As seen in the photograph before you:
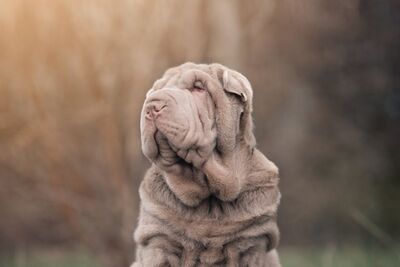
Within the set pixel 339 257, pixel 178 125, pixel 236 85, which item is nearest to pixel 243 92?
pixel 236 85

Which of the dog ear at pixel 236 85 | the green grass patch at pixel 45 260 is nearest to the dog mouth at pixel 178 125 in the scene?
the dog ear at pixel 236 85

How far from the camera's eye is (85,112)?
5773 mm

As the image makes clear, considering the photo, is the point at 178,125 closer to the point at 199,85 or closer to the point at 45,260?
the point at 199,85

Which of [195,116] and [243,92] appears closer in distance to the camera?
[195,116]

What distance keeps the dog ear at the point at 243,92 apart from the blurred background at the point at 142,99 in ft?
7.35

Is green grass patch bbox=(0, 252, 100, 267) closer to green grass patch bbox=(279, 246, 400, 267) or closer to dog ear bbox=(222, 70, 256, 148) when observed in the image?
green grass patch bbox=(279, 246, 400, 267)

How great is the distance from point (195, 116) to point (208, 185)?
0.33 m

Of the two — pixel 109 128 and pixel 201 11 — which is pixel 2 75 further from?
pixel 201 11

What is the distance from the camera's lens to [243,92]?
120 inches

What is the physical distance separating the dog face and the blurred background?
233cm

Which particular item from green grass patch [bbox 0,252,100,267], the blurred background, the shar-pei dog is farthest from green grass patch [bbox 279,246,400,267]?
the shar-pei dog

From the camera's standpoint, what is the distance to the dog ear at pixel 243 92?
302 cm

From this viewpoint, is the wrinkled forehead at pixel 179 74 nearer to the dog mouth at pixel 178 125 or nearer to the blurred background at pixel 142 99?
the dog mouth at pixel 178 125

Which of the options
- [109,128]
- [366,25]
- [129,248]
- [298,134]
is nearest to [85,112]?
[109,128]
